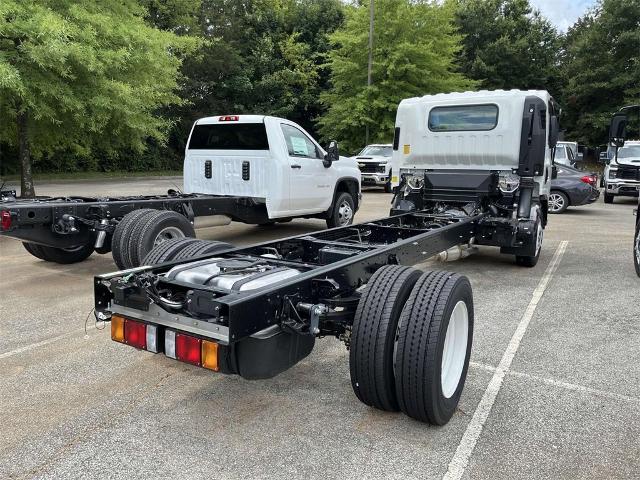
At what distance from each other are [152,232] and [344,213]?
5123mm

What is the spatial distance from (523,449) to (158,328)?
209 cm

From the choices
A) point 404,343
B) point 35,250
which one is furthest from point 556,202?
point 404,343

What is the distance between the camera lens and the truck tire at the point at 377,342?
2.97 metres

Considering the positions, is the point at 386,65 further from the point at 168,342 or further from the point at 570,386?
the point at 168,342

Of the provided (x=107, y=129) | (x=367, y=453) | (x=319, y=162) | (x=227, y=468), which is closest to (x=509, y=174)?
(x=319, y=162)

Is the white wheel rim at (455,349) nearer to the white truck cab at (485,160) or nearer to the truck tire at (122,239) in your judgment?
the white truck cab at (485,160)

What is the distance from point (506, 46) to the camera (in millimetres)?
37344

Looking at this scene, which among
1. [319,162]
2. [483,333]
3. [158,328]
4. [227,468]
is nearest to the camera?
[227,468]

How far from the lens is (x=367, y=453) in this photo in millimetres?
2938

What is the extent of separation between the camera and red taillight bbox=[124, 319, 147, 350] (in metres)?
3.05

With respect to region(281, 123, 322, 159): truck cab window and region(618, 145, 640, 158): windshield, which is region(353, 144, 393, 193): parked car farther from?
region(281, 123, 322, 159): truck cab window

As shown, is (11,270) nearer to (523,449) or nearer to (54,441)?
(54,441)

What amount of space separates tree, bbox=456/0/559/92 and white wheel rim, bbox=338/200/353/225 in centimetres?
3001

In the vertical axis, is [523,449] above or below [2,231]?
below
